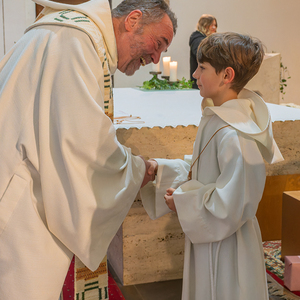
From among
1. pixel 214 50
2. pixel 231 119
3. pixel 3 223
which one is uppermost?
pixel 214 50

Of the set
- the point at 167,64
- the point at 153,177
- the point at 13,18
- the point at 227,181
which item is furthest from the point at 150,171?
the point at 13,18

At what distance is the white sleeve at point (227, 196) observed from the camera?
5.07 ft

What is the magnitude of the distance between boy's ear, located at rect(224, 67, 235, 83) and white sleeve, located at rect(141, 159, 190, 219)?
0.49 m

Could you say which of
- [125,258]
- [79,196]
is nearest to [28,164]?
[79,196]

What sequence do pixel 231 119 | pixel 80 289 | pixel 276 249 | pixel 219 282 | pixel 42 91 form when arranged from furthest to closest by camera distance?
1. pixel 276 249
2. pixel 80 289
3. pixel 219 282
4. pixel 231 119
5. pixel 42 91

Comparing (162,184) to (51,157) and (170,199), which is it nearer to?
(170,199)

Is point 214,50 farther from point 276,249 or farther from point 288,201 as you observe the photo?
point 276,249

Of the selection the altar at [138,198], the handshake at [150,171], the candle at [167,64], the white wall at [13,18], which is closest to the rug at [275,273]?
the altar at [138,198]

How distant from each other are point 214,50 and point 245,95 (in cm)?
28

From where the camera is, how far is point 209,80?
1.66 m

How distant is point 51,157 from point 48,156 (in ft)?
0.05

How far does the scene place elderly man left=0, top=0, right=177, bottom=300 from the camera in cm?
141

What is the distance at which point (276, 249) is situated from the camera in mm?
2893

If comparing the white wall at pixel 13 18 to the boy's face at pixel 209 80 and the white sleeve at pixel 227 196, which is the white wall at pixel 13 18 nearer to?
the boy's face at pixel 209 80
